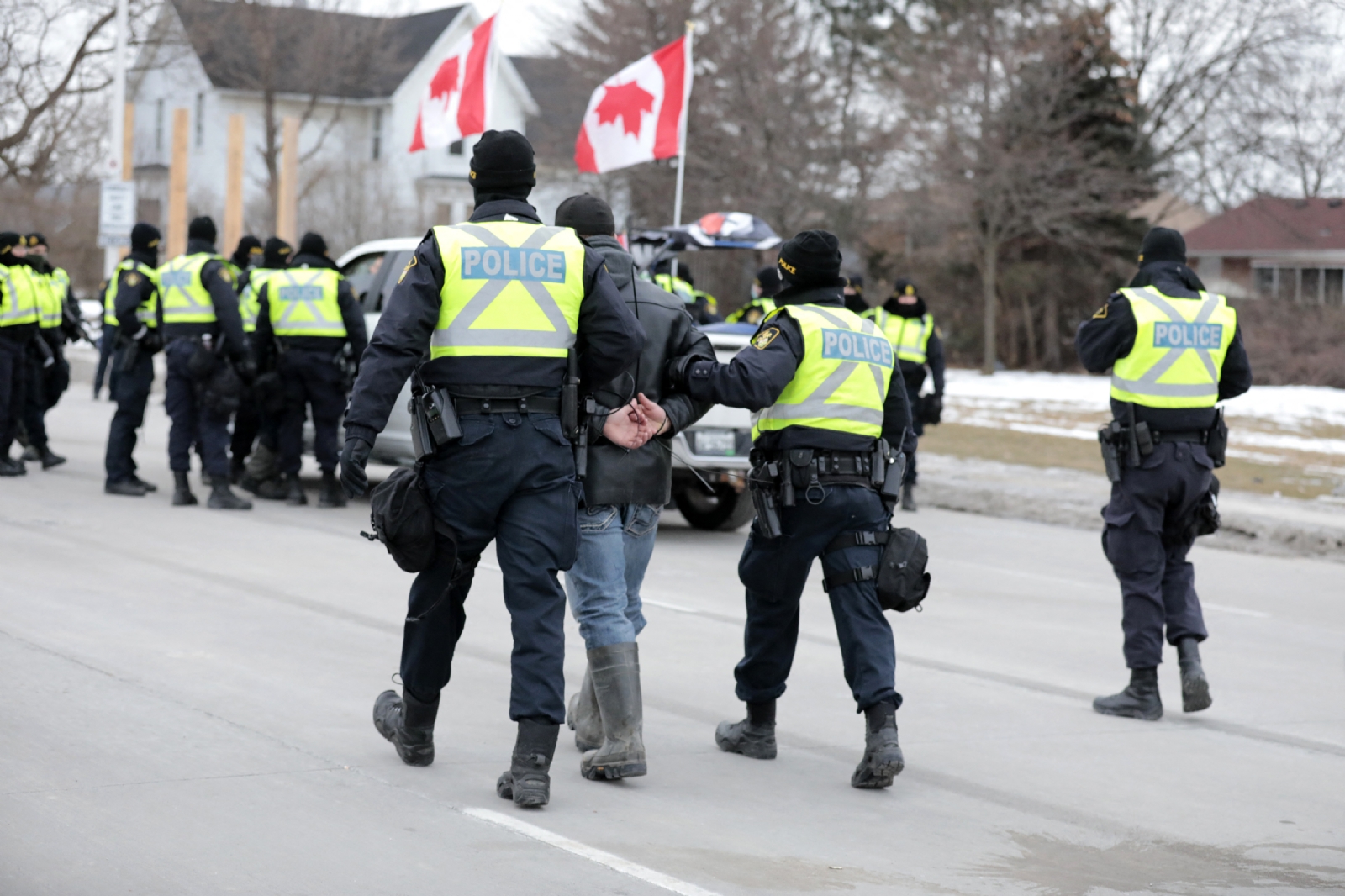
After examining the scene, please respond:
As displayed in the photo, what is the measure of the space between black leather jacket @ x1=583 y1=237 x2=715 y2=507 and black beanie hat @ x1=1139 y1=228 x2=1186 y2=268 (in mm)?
2406

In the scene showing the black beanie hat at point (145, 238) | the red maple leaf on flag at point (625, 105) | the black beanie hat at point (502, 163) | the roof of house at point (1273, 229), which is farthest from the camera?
the roof of house at point (1273, 229)

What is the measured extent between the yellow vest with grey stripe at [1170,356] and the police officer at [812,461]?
5.04 ft

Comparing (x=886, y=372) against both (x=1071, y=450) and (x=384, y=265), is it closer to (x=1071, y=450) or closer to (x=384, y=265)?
(x=384, y=265)

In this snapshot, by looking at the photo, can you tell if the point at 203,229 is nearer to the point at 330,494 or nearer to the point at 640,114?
the point at 330,494

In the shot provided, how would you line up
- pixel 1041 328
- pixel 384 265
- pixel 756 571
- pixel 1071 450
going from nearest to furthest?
1. pixel 756 571
2. pixel 384 265
3. pixel 1071 450
4. pixel 1041 328

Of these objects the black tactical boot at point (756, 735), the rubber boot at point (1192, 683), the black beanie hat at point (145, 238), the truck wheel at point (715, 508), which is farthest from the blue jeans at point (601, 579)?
the black beanie hat at point (145, 238)

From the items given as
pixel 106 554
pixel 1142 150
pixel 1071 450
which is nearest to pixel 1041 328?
pixel 1142 150

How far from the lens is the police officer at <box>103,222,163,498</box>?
13023mm

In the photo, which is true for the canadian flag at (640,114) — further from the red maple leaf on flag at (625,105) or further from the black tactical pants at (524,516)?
the black tactical pants at (524,516)

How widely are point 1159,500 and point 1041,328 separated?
3686 centimetres

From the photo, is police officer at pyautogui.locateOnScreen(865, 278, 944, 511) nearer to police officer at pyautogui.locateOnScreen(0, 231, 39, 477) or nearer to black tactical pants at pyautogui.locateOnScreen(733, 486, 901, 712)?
police officer at pyautogui.locateOnScreen(0, 231, 39, 477)

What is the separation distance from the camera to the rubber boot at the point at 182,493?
12.6m

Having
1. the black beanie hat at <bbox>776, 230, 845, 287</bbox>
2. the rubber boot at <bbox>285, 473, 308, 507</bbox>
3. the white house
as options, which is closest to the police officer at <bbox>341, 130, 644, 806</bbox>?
the black beanie hat at <bbox>776, 230, 845, 287</bbox>

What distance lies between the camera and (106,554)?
10.0 metres
